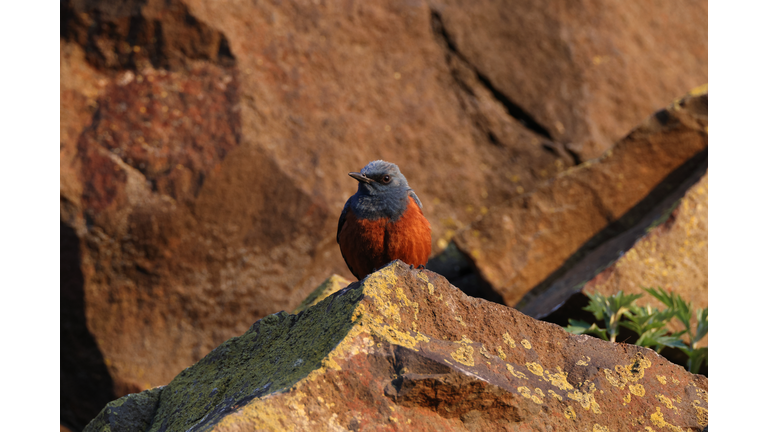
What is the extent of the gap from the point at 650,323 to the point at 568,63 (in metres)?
4.50

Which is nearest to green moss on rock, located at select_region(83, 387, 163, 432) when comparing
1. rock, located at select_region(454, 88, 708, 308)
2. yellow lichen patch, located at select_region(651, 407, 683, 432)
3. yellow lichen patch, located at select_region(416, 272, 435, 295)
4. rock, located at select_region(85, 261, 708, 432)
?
rock, located at select_region(85, 261, 708, 432)

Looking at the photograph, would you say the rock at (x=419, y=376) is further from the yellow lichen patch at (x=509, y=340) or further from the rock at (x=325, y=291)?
the rock at (x=325, y=291)

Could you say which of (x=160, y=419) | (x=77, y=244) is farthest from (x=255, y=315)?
(x=160, y=419)

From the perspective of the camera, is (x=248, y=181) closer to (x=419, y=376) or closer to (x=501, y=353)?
(x=501, y=353)

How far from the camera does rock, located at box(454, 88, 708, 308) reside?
6.58 meters

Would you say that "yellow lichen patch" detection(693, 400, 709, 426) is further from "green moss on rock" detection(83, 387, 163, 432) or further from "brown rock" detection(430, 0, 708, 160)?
"brown rock" detection(430, 0, 708, 160)

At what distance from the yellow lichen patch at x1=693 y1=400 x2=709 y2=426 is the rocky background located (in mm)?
2746

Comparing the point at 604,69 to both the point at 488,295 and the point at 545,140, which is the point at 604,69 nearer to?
the point at 545,140

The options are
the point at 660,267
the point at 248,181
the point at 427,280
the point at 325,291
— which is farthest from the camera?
the point at 248,181

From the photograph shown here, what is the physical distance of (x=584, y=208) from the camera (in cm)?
677

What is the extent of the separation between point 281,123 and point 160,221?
170 cm

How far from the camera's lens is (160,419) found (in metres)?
3.51

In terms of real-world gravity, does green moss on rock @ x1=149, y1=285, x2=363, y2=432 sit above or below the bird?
below

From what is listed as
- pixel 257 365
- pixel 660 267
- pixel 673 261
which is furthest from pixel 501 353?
pixel 673 261
